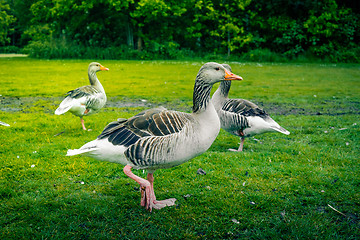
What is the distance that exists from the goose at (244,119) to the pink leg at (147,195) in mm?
2381

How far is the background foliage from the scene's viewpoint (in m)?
26.2

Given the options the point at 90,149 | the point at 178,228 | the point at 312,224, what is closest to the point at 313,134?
the point at 312,224

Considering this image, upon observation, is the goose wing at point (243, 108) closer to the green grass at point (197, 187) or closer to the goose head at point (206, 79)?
the green grass at point (197, 187)

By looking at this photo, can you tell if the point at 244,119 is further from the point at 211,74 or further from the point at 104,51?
the point at 104,51

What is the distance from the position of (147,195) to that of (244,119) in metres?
2.80

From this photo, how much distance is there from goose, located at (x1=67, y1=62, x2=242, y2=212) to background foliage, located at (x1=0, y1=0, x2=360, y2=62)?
23.8 m

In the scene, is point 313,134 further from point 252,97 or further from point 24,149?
point 24,149

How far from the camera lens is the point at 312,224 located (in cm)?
346

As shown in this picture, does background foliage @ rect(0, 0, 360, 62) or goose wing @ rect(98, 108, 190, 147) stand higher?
background foliage @ rect(0, 0, 360, 62)

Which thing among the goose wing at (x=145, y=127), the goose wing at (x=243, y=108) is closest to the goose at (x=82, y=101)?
the goose wing at (x=243, y=108)

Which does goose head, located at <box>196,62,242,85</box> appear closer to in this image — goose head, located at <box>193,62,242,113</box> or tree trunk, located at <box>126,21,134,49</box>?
goose head, located at <box>193,62,242,113</box>

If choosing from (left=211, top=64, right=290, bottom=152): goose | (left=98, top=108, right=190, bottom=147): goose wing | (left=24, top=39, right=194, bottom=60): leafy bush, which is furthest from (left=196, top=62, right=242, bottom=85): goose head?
(left=24, top=39, right=194, bottom=60): leafy bush

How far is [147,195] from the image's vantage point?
359 centimetres

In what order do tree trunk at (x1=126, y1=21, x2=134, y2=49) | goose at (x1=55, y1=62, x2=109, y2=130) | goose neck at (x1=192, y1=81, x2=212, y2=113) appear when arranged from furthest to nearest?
1. tree trunk at (x1=126, y1=21, x2=134, y2=49)
2. goose at (x1=55, y1=62, x2=109, y2=130)
3. goose neck at (x1=192, y1=81, x2=212, y2=113)
